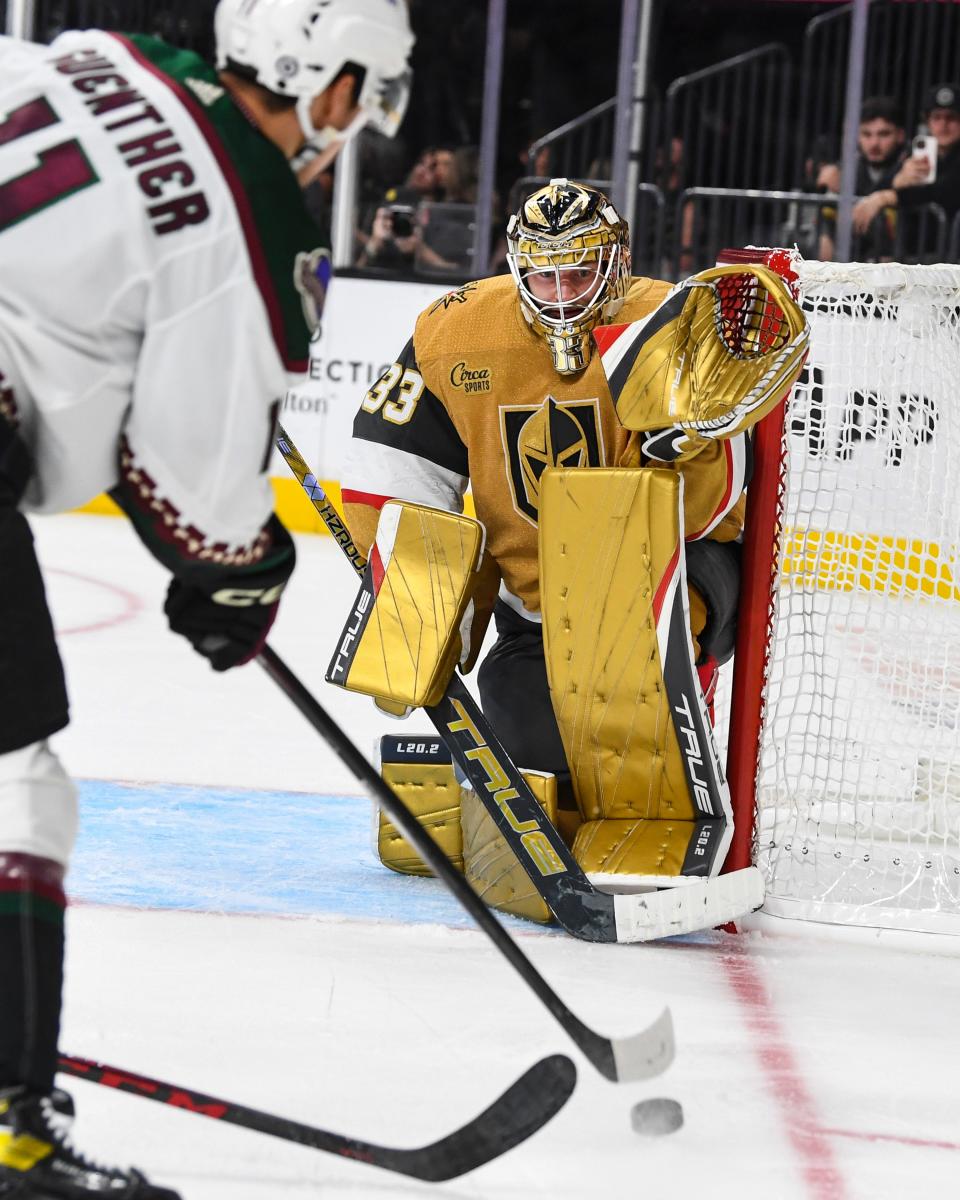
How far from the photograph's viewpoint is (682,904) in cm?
213

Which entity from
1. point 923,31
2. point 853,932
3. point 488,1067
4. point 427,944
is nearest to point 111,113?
point 488,1067

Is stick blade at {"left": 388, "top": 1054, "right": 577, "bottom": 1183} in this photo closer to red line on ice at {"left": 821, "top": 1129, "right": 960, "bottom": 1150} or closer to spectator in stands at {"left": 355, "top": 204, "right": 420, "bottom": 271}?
red line on ice at {"left": 821, "top": 1129, "right": 960, "bottom": 1150}

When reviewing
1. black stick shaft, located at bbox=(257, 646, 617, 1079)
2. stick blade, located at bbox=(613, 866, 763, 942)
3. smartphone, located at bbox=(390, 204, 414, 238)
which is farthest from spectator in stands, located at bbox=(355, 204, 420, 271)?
black stick shaft, located at bbox=(257, 646, 617, 1079)

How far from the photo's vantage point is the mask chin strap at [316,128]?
1.37m

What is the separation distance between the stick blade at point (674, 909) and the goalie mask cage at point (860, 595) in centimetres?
19

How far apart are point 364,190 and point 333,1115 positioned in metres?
5.68

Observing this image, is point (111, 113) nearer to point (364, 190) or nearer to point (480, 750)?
point (480, 750)

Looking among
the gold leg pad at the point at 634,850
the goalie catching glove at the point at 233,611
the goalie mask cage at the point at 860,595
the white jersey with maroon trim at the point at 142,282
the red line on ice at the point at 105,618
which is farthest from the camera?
the red line on ice at the point at 105,618

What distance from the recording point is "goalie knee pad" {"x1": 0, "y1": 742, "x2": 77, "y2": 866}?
4.32 ft

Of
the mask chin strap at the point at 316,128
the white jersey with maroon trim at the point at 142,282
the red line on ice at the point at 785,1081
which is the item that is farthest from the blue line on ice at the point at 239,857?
the mask chin strap at the point at 316,128

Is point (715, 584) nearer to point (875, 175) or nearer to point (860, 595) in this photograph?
point (860, 595)

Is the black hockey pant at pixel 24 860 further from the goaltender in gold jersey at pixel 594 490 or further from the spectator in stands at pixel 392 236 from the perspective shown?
the spectator in stands at pixel 392 236

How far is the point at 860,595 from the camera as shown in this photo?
106 inches

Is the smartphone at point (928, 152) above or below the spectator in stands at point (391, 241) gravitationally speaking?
above
